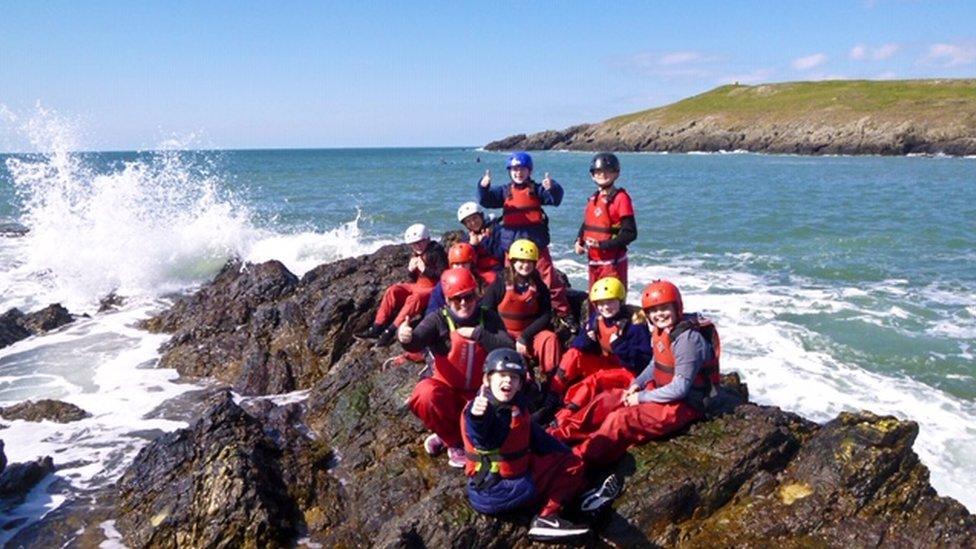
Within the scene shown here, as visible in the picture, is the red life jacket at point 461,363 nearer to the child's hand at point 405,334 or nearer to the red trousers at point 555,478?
the child's hand at point 405,334

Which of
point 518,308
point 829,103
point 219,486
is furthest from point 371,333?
point 829,103

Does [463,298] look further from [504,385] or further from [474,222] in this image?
[474,222]

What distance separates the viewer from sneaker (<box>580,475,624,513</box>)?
5.80 metres

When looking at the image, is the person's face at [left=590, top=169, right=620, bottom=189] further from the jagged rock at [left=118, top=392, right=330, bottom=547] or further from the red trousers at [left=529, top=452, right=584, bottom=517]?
the jagged rock at [left=118, top=392, right=330, bottom=547]

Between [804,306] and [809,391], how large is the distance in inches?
222

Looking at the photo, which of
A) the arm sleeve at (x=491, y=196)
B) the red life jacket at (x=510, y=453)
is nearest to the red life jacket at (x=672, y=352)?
the red life jacket at (x=510, y=453)

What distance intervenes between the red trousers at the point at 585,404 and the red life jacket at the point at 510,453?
1.05 meters

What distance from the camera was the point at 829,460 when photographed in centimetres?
619


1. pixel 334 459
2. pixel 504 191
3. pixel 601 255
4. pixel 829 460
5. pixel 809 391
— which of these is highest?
pixel 504 191

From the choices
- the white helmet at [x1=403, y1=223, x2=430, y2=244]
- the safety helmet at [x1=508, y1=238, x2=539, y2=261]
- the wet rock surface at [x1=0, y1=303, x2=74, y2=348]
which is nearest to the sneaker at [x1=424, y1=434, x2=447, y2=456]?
the safety helmet at [x1=508, y1=238, x2=539, y2=261]

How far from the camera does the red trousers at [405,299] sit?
32.0 ft

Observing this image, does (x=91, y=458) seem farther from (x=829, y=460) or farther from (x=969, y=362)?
(x=969, y=362)

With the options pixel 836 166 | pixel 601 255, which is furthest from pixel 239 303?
pixel 836 166

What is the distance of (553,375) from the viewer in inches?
297
